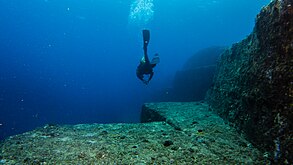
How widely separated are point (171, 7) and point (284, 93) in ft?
162

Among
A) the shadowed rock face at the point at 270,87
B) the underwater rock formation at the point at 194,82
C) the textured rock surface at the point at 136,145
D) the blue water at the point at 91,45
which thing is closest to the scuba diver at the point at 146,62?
the textured rock surface at the point at 136,145

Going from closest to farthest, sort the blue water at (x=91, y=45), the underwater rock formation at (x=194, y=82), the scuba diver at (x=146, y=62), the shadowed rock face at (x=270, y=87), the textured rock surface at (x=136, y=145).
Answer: the shadowed rock face at (x=270, y=87), the textured rock surface at (x=136, y=145), the scuba diver at (x=146, y=62), the underwater rock formation at (x=194, y=82), the blue water at (x=91, y=45)

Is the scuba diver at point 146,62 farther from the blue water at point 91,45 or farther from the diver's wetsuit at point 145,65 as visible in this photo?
the blue water at point 91,45

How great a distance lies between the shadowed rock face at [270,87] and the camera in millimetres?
3092

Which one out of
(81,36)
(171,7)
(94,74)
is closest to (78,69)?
(94,74)

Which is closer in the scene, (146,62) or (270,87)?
(270,87)

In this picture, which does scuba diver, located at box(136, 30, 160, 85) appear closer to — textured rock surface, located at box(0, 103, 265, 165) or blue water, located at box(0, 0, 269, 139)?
textured rock surface, located at box(0, 103, 265, 165)

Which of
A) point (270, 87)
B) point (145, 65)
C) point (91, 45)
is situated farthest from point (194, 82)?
point (91, 45)

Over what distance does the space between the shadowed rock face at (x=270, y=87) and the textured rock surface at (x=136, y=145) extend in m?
0.32

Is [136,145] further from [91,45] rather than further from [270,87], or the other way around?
[91,45]

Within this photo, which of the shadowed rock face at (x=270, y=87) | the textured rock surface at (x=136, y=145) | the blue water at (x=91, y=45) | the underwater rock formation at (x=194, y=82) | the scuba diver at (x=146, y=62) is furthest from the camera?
the blue water at (x=91, y=45)

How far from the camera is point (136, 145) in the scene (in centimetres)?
392

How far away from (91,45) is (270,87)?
12239 centimetres

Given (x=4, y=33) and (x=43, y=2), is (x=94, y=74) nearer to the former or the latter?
(x=4, y=33)
